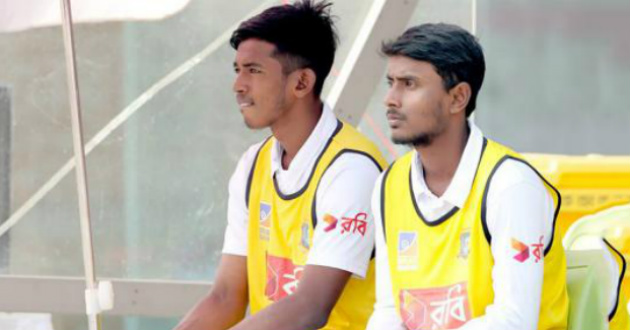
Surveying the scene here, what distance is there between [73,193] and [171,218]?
37 cm

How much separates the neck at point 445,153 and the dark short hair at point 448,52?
81 mm

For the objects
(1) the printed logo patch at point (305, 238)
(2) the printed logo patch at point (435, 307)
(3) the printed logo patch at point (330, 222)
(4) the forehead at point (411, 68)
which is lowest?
(2) the printed logo patch at point (435, 307)

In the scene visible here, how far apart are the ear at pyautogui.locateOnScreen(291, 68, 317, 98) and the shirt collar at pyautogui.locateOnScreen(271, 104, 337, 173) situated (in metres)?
0.07

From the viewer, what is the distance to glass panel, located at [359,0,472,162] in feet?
15.0

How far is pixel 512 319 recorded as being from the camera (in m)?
2.62

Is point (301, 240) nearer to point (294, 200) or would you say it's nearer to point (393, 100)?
point (294, 200)

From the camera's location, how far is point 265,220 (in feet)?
10.7

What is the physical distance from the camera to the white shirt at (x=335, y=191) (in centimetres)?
306

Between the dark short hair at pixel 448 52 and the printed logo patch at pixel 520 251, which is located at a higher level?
the dark short hair at pixel 448 52

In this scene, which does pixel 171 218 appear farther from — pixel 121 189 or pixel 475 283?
pixel 475 283

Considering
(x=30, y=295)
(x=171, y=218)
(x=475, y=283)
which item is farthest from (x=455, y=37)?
(x=30, y=295)

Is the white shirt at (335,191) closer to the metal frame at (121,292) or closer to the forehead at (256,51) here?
the forehead at (256,51)

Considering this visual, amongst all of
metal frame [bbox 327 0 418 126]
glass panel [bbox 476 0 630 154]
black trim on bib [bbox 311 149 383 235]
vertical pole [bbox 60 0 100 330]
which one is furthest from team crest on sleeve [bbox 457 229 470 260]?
glass panel [bbox 476 0 630 154]

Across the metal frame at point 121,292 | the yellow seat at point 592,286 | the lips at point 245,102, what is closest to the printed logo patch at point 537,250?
the yellow seat at point 592,286
